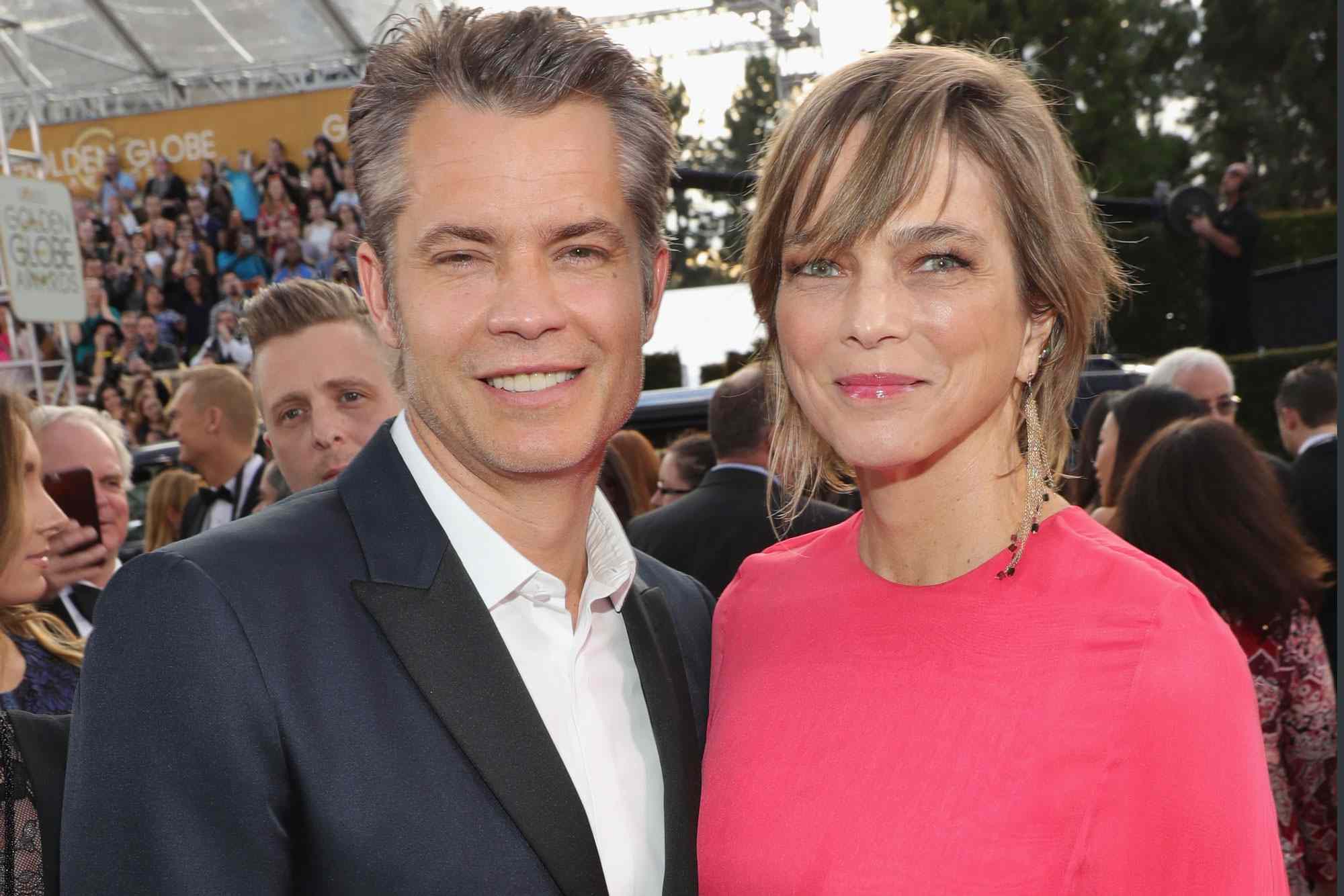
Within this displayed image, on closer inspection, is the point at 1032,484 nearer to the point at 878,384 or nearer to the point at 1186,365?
the point at 878,384

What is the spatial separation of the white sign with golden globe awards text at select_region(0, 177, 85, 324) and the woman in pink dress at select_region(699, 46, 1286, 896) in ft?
22.7

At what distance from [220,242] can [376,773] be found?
14044 mm

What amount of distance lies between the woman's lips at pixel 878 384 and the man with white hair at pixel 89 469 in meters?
2.64

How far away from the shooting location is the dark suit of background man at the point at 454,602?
1.52 m

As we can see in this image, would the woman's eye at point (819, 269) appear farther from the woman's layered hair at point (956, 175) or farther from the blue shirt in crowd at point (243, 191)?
the blue shirt in crowd at point (243, 191)

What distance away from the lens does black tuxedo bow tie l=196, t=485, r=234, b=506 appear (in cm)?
602

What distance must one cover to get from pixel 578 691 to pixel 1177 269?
14209mm

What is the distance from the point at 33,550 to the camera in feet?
9.44

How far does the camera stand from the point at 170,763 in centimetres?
150

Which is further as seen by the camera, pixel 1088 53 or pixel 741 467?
pixel 1088 53

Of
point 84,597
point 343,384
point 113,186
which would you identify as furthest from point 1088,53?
point 84,597

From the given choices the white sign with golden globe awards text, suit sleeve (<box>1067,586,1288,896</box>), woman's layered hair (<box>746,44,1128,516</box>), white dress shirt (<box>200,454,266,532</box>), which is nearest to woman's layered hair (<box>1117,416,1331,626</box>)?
woman's layered hair (<box>746,44,1128,516</box>)

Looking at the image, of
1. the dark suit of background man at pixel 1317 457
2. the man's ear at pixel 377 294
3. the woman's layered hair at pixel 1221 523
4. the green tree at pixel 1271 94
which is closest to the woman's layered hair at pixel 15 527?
the man's ear at pixel 377 294

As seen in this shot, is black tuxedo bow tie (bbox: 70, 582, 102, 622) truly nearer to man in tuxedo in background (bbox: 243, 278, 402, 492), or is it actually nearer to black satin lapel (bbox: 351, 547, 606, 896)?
man in tuxedo in background (bbox: 243, 278, 402, 492)
